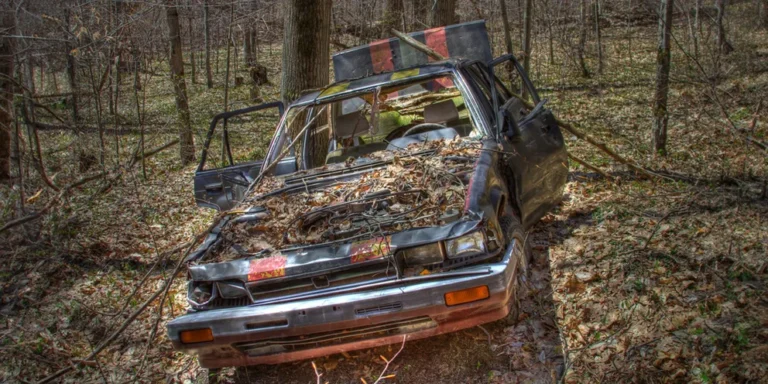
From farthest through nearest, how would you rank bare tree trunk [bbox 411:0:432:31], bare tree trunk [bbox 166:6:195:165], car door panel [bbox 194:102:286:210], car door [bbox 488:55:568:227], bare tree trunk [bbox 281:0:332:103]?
bare tree trunk [bbox 411:0:432:31] → bare tree trunk [bbox 166:6:195:165] → bare tree trunk [bbox 281:0:332:103] → car door panel [bbox 194:102:286:210] → car door [bbox 488:55:568:227]

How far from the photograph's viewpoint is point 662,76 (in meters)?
7.91

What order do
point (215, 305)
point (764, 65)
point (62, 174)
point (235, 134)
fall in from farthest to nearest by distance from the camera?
1. point (235, 134)
2. point (764, 65)
3. point (62, 174)
4. point (215, 305)

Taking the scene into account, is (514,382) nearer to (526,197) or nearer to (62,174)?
(526,197)

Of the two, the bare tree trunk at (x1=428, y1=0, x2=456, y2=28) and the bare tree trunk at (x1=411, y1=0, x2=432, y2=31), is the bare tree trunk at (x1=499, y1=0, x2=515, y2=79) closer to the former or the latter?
the bare tree trunk at (x1=428, y1=0, x2=456, y2=28)

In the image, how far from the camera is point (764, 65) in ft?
47.8

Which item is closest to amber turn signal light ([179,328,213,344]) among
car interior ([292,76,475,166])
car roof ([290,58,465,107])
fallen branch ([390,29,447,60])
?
car interior ([292,76,475,166])

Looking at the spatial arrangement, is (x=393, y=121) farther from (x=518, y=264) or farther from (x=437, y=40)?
(x=518, y=264)

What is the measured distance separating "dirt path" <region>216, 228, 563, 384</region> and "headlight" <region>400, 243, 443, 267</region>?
692mm

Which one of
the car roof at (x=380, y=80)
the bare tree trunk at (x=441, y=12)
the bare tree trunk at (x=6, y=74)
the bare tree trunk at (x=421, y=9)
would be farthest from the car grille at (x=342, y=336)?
the bare tree trunk at (x=421, y=9)

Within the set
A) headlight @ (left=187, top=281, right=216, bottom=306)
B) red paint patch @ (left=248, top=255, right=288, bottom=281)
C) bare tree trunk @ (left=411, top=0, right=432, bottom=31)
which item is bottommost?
headlight @ (left=187, top=281, right=216, bottom=306)

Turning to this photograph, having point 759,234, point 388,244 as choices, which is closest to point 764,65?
point 759,234

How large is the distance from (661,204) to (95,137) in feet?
32.9

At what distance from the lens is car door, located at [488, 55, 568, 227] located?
4.80 meters

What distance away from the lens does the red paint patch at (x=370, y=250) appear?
3.46 metres
